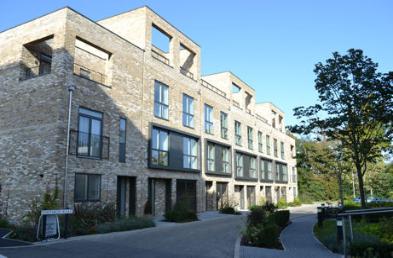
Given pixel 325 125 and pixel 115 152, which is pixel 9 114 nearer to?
pixel 115 152

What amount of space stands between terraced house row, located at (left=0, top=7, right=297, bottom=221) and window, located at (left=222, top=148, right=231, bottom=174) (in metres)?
1.17

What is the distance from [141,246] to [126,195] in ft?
29.9

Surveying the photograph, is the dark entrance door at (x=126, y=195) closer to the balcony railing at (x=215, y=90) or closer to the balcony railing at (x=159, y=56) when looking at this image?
the balcony railing at (x=159, y=56)

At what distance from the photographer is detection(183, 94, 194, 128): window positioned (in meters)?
26.8

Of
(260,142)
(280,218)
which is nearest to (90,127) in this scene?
(280,218)

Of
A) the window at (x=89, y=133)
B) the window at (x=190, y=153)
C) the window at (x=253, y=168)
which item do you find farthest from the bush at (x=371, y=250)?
the window at (x=253, y=168)

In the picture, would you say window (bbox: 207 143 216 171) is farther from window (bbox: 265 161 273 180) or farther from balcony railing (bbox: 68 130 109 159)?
window (bbox: 265 161 273 180)

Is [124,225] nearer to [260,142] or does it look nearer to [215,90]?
[215,90]

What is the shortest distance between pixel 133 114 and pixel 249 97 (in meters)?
23.5

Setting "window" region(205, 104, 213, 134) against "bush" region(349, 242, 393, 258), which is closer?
"bush" region(349, 242, 393, 258)

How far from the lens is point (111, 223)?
16031 mm

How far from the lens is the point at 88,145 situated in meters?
17.7

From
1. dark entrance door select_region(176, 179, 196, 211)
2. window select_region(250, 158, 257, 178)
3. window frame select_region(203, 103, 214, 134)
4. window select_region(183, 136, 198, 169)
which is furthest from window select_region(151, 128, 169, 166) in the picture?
window select_region(250, 158, 257, 178)

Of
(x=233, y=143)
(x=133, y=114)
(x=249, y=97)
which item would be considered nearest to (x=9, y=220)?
(x=133, y=114)
